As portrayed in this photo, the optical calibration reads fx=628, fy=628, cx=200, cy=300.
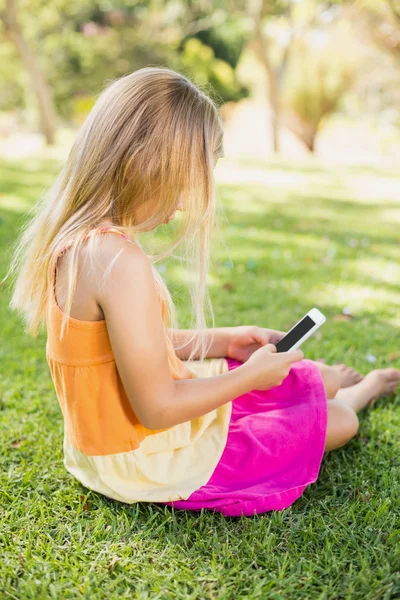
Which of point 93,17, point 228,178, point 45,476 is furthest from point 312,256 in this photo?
point 93,17

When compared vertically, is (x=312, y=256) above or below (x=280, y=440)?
below

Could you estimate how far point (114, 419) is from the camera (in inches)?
63.6

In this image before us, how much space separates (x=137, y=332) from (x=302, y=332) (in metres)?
0.58

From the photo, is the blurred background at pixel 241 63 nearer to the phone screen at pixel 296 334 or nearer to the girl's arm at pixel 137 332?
the phone screen at pixel 296 334

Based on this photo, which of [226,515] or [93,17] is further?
[93,17]

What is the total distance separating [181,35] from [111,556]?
2115 centimetres

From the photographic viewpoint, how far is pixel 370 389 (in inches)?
89.1

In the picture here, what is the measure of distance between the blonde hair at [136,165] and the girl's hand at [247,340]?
1.58 feet

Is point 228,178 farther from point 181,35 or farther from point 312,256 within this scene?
point 181,35

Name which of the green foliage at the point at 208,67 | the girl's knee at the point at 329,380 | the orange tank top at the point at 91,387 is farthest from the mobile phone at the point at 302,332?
the green foliage at the point at 208,67

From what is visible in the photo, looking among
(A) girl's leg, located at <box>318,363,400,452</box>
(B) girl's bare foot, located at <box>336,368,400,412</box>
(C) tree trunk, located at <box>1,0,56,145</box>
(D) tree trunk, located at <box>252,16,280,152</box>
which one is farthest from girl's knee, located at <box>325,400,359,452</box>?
(D) tree trunk, located at <box>252,16,280,152</box>

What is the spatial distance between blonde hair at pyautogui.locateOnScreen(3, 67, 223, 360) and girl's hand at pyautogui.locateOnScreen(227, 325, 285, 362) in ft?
1.58

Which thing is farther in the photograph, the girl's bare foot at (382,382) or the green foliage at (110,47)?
the green foliage at (110,47)

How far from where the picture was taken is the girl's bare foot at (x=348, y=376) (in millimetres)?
2398
